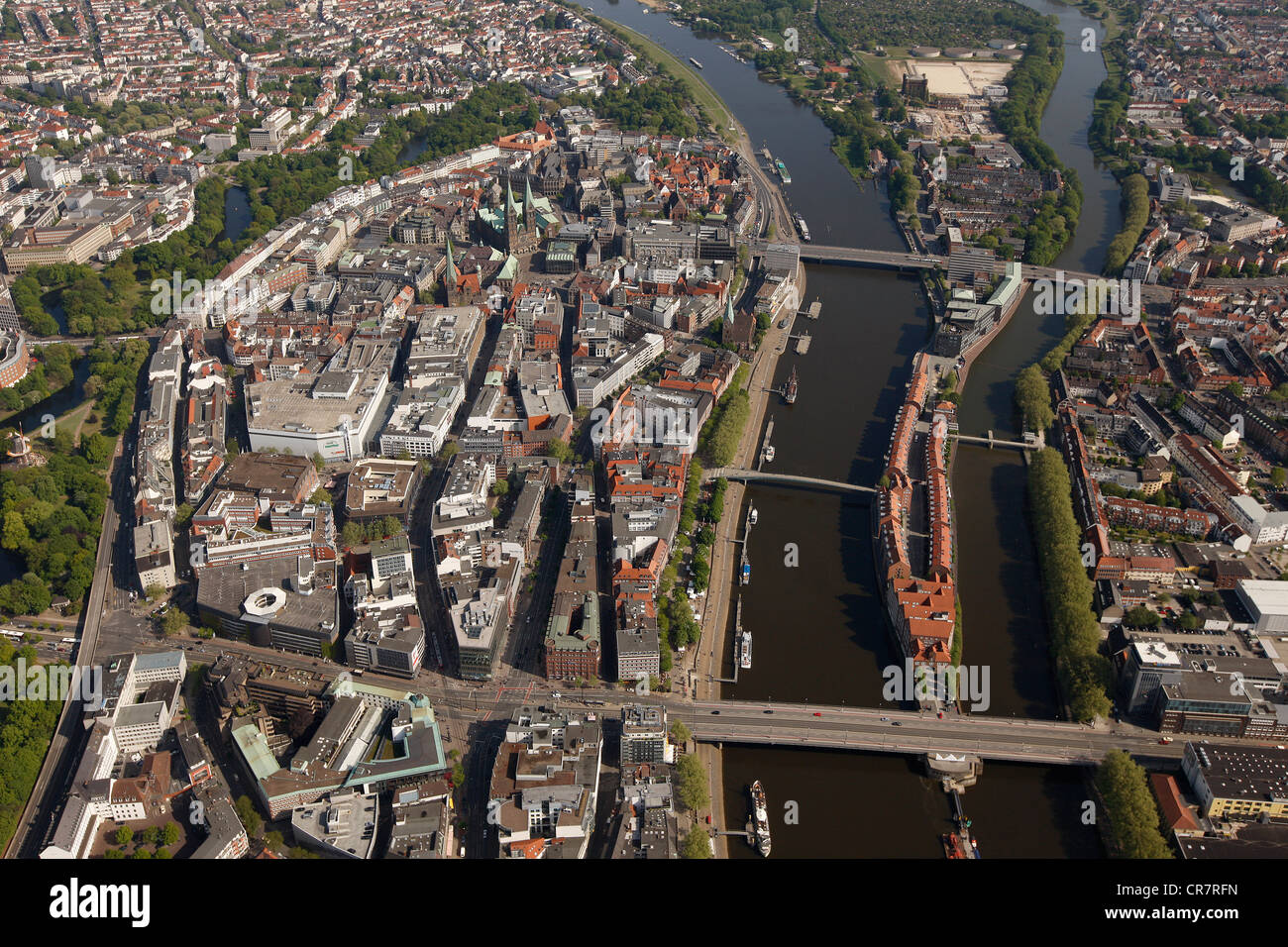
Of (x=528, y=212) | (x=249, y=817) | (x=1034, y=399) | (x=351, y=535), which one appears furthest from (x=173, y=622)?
(x=528, y=212)

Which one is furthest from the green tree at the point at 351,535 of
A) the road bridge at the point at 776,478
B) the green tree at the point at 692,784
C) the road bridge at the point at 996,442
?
the road bridge at the point at 996,442

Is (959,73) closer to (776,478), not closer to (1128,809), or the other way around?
(776,478)

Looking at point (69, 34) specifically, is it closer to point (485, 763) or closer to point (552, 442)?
point (552, 442)

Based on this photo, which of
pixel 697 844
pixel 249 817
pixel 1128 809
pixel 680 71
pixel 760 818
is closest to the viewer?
pixel 697 844

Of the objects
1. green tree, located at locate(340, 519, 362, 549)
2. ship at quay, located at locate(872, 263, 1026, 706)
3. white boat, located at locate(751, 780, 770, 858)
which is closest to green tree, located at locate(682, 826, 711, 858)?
white boat, located at locate(751, 780, 770, 858)

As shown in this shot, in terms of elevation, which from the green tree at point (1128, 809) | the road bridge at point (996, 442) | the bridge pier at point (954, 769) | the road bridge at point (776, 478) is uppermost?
the road bridge at point (996, 442)

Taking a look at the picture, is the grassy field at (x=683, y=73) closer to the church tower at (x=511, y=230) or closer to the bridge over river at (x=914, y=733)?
the church tower at (x=511, y=230)

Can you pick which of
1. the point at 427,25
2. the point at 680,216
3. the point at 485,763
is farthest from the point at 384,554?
the point at 427,25
